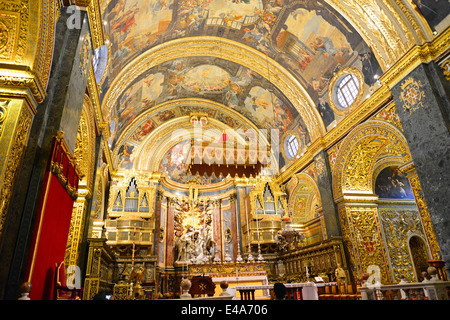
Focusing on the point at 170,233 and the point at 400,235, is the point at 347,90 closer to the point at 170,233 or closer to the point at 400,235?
the point at 400,235

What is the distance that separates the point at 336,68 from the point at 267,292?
932cm

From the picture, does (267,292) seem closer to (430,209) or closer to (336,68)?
(430,209)

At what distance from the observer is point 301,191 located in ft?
52.0

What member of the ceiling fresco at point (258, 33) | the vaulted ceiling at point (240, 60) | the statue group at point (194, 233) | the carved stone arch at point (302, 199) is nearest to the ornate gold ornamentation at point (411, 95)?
the vaulted ceiling at point (240, 60)

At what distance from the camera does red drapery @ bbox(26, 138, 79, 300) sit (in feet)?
14.9

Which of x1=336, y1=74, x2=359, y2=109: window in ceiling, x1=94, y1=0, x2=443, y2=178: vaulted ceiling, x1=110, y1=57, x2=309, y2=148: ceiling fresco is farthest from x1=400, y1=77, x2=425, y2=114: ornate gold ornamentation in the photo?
x1=110, y1=57, x2=309, y2=148: ceiling fresco

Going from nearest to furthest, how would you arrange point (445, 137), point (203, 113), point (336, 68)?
1. point (445, 137)
2. point (336, 68)
3. point (203, 113)

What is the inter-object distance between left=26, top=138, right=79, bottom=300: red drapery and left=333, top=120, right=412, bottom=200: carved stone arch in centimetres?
992

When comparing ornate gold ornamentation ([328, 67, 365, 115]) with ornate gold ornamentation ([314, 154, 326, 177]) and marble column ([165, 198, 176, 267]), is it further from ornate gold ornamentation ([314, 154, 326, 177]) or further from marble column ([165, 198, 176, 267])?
marble column ([165, 198, 176, 267])

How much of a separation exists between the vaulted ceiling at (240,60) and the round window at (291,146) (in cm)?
49
